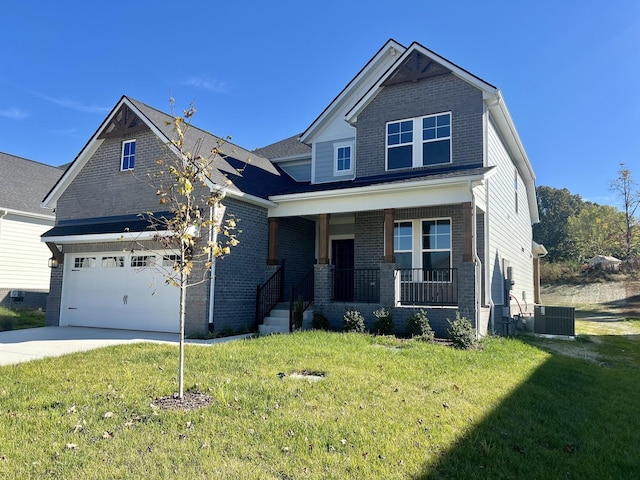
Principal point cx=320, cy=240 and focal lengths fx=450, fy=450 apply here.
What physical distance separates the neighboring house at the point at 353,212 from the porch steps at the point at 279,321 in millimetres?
331

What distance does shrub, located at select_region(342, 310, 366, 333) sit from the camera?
1123cm

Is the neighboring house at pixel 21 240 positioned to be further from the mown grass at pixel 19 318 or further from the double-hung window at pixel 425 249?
the double-hung window at pixel 425 249

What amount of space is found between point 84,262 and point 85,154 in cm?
351

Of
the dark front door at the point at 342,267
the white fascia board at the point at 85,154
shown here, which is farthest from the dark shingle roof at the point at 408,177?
the white fascia board at the point at 85,154

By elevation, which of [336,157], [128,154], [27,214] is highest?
[336,157]

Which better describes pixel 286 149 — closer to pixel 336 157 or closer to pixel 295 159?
pixel 295 159

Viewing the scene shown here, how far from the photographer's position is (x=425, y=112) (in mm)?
13125

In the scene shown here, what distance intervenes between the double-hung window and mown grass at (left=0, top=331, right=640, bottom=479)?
4.45 meters

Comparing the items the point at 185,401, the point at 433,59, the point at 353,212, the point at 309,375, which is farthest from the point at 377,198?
the point at 185,401

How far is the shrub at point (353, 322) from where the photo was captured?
11.2 meters

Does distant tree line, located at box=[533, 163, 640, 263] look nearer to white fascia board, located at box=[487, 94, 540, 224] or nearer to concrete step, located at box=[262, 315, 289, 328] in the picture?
white fascia board, located at box=[487, 94, 540, 224]

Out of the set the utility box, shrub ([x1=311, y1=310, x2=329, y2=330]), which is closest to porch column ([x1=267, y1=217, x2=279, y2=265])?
shrub ([x1=311, y1=310, x2=329, y2=330])

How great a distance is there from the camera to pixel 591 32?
12.5 m

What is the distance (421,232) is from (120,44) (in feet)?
35.8
